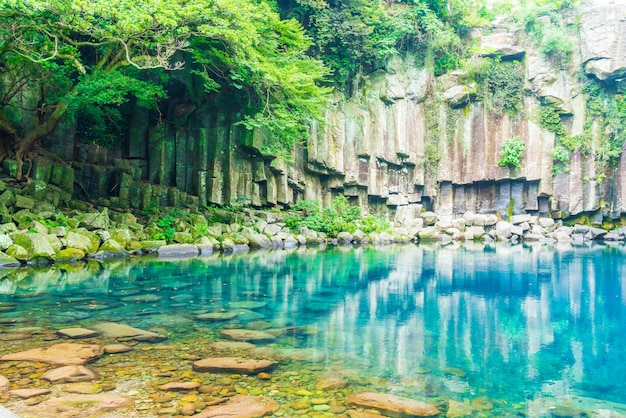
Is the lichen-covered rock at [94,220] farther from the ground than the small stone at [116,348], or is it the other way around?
the lichen-covered rock at [94,220]

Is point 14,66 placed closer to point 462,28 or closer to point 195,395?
point 195,395

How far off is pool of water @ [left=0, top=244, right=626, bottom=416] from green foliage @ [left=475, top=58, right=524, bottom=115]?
19.2 metres

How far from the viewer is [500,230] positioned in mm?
27391

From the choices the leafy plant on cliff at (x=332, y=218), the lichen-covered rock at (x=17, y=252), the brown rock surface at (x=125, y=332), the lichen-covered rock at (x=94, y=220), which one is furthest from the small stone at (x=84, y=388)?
the leafy plant on cliff at (x=332, y=218)

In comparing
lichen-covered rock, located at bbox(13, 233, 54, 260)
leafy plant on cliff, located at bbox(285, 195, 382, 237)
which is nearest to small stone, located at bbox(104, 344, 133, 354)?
lichen-covered rock, located at bbox(13, 233, 54, 260)

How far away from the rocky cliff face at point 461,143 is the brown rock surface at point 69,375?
19.4m

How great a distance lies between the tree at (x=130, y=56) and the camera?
448 inches

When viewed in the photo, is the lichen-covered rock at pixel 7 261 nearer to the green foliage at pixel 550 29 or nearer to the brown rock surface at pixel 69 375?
the brown rock surface at pixel 69 375

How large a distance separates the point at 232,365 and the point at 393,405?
148 centimetres

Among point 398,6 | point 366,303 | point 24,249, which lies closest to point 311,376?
point 366,303

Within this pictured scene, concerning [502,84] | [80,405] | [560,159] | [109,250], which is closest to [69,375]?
[80,405]

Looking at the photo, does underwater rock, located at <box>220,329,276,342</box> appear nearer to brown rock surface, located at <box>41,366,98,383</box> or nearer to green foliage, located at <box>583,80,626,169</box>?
brown rock surface, located at <box>41,366,98,383</box>

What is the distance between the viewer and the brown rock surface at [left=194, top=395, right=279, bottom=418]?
10.5 ft

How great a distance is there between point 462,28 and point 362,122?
10.1 metres
